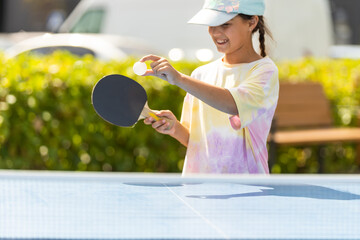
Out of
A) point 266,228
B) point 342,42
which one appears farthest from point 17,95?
point 342,42

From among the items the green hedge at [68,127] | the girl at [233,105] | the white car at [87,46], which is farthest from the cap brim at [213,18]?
the white car at [87,46]

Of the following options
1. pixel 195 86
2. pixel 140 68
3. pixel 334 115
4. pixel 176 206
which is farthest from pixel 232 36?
pixel 334 115

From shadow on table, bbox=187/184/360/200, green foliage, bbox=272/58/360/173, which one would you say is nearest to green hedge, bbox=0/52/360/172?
green foliage, bbox=272/58/360/173

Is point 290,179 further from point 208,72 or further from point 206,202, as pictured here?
point 208,72

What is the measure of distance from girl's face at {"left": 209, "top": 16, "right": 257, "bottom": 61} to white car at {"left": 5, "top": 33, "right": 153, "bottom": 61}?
5835 mm

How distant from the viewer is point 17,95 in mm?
5840

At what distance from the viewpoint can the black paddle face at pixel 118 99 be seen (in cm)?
278

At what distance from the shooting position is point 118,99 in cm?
281

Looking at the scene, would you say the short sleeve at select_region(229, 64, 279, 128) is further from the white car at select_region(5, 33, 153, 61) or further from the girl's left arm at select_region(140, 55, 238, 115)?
the white car at select_region(5, 33, 153, 61)

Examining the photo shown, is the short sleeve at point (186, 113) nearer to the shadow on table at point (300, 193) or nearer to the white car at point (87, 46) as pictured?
the shadow on table at point (300, 193)

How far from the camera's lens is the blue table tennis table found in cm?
206

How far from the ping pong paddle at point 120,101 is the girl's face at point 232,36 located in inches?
12.9

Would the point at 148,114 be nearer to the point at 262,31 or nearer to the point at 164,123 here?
the point at 164,123

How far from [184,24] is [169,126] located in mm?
7090
